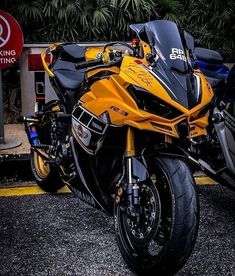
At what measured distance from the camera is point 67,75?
3.53m

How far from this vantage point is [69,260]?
293 cm

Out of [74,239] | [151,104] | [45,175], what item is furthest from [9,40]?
[151,104]

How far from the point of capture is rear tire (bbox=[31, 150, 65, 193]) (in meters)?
3.97

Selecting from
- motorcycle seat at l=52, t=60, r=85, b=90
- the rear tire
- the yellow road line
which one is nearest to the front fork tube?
motorcycle seat at l=52, t=60, r=85, b=90

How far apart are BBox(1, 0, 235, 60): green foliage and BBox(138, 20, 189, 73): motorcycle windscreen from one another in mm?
4839

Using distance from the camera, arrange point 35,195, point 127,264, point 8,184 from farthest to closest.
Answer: point 8,184 → point 35,195 → point 127,264

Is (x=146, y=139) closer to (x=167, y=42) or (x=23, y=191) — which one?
(x=167, y=42)

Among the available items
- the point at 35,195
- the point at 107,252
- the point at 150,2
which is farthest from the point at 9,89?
the point at 107,252

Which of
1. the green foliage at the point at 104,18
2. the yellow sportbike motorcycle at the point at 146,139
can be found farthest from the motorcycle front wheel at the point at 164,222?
the green foliage at the point at 104,18

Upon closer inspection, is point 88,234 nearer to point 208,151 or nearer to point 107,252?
point 107,252

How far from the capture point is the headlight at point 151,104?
96.0 inches

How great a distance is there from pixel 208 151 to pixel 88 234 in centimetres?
97

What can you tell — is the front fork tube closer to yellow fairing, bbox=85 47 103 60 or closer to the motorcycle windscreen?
the motorcycle windscreen

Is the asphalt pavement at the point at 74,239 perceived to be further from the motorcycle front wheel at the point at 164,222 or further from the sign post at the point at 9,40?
the sign post at the point at 9,40
